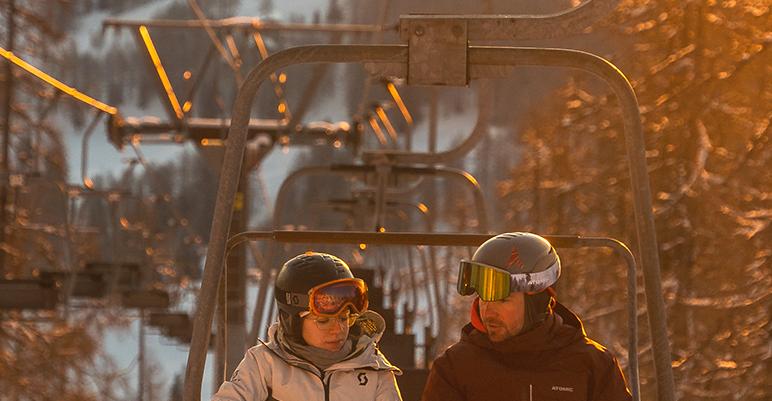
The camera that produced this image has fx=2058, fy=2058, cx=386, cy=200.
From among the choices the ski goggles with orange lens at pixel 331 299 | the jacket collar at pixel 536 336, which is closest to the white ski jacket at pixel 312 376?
the ski goggles with orange lens at pixel 331 299

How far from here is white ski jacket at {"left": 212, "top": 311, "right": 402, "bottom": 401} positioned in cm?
512

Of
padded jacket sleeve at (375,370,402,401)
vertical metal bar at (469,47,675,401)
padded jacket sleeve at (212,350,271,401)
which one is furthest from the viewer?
padded jacket sleeve at (375,370,402,401)

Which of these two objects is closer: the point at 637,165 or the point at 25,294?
the point at 637,165

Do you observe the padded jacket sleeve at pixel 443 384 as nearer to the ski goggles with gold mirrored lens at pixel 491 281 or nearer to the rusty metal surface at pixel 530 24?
the ski goggles with gold mirrored lens at pixel 491 281

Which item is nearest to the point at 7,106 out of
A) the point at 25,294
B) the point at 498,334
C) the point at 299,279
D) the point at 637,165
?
the point at 25,294

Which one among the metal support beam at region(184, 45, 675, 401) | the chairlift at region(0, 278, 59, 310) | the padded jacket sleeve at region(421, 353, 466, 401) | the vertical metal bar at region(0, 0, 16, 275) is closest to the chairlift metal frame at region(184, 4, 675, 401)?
the metal support beam at region(184, 45, 675, 401)

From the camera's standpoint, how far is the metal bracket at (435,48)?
199 inches

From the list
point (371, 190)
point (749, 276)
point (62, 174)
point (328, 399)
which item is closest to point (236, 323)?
point (371, 190)

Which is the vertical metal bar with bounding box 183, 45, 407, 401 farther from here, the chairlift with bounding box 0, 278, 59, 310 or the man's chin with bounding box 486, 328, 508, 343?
the chairlift with bounding box 0, 278, 59, 310

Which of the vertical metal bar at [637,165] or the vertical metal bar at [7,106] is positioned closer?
the vertical metal bar at [637,165]

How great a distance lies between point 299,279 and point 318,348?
184 mm

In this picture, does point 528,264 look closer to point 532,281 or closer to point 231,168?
point 532,281

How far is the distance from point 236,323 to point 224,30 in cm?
305

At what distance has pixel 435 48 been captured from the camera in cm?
507
